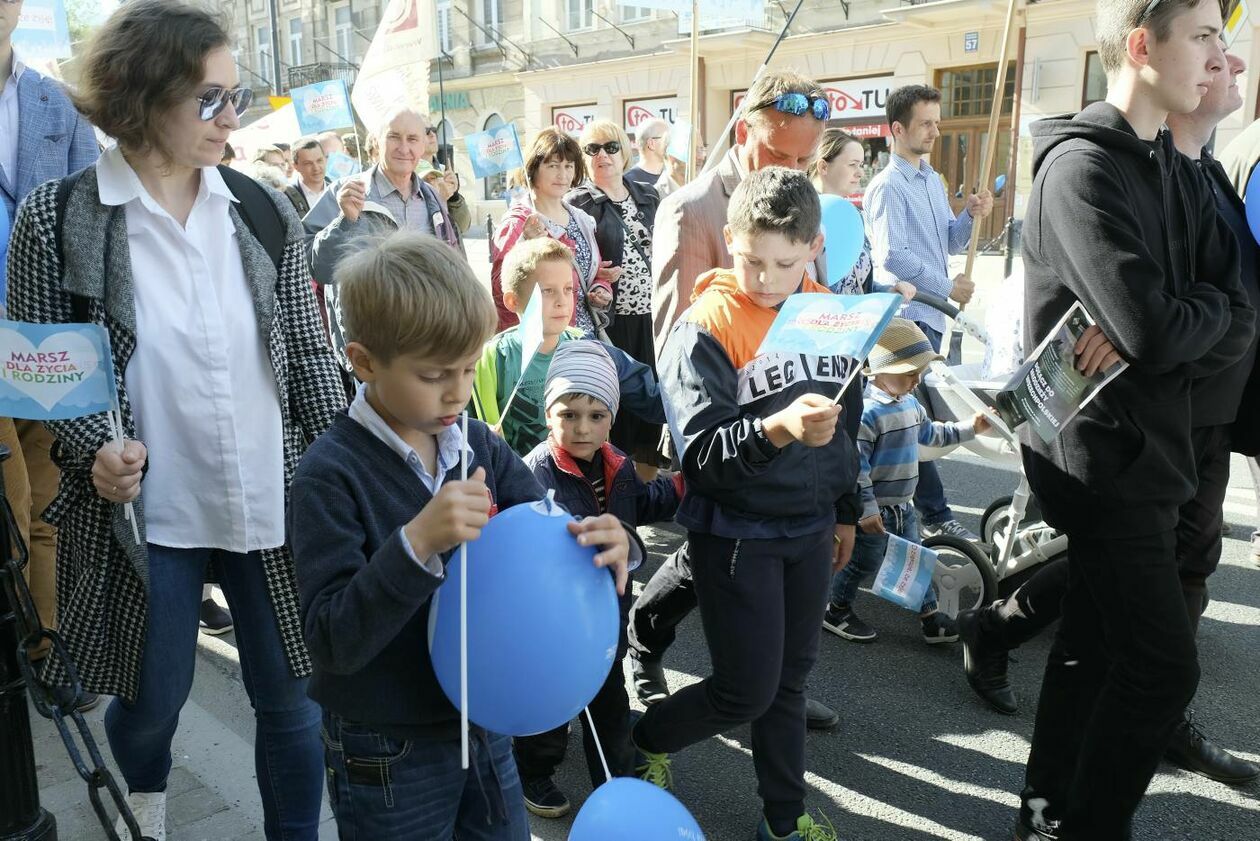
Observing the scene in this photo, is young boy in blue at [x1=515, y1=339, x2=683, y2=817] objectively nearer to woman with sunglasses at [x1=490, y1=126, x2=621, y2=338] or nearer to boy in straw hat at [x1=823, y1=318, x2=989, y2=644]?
boy in straw hat at [x1=823, y1=318, x2=989, y2=644]

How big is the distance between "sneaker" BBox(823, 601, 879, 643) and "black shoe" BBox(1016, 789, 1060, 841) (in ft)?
4.69

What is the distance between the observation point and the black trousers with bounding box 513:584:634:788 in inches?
120

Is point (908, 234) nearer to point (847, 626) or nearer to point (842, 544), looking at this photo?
point (847, 626)

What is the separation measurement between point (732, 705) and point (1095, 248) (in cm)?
138

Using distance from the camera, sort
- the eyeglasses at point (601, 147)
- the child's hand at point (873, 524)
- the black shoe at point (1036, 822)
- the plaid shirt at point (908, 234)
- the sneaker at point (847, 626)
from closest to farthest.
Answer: the black shoe at point (1036, 822), the child's hand at point (873, 524), the sneaker at point (847, 626), the plaid shirt at point (908, 234), the eyeglasses at point (601, 147)

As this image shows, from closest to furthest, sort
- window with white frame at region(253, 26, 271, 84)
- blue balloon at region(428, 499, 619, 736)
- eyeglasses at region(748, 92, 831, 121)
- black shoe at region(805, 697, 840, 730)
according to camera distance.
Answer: blue balloon at region(428, 499, 619, 736) < eyeglasses at region(748, 92, 831, 121) < black shoe at region(805, 697, 840, 730) < window with white frame at region(253, 26, 271, 84)

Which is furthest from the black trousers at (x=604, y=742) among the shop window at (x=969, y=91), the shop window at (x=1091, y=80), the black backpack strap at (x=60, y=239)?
the shop window at (x=969, y=91)

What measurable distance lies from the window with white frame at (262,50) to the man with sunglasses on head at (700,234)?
42.3 m

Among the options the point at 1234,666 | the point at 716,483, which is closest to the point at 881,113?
the point at 1234,666

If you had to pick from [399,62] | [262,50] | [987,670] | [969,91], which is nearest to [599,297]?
[987,670]

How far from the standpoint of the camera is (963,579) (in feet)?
13.7

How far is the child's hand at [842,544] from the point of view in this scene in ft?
9.85

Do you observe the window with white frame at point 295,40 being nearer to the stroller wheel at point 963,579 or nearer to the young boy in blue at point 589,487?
the stroller wheel at point 963,579

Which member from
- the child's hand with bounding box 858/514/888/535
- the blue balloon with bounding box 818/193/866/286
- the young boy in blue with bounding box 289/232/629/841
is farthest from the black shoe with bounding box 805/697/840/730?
the young boy in blue with bounding box 289/232/629/841
